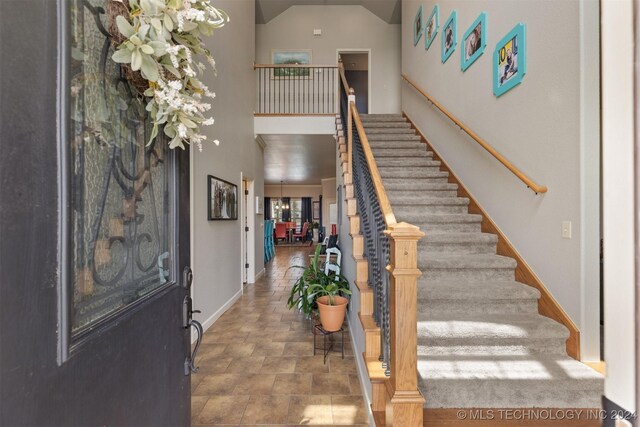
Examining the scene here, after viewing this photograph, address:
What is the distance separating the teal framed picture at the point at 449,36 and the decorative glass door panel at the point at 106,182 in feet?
13.7

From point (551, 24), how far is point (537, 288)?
80.0 inches

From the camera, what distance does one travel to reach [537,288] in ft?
7.40

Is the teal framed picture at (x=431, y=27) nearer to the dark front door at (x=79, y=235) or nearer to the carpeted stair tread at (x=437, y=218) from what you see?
the carpeted stair tread at (x=437, y=218)

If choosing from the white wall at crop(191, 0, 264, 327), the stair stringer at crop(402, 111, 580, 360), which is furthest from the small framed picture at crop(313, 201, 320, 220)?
the stair stringer at crop(402, 111, 580, 360)

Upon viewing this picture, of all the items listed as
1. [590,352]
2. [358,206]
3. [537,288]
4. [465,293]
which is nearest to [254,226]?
[358,206]

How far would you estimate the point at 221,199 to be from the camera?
3.73 metres

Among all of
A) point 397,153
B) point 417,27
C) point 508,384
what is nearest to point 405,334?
point 508,384

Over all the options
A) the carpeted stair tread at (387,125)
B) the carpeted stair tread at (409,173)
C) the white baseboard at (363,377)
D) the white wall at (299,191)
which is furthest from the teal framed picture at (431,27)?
the white wall at (299,191)

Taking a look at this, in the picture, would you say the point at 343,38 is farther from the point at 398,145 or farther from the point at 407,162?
the point at 407,162

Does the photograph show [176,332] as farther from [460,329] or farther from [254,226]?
[254,226]

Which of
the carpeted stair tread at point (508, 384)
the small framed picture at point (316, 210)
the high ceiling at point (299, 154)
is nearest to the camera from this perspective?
the carpeted stair tread at point (508, 384)

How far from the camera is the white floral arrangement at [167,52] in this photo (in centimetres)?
70

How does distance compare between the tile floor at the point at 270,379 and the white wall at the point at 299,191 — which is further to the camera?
the white wall at the point at 299,191

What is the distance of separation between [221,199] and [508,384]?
338 cm
